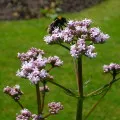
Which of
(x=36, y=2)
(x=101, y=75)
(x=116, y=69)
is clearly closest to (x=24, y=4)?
(x=36, y=2)

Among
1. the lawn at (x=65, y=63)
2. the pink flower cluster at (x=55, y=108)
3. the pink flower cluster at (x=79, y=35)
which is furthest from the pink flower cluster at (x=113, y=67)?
the lawn at (x=65, y=63)

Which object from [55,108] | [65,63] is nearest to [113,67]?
[55,108]

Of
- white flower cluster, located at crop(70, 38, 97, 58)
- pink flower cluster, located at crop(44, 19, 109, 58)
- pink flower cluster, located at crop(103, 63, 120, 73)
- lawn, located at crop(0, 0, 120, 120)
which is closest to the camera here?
white flower cluster, located at crop(70, 38, 97, 58)

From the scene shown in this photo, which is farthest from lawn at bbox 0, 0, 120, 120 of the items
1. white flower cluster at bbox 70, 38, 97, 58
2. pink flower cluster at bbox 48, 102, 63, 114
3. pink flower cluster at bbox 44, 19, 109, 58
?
white flower cluster at bbox 70, 38, 97, 58

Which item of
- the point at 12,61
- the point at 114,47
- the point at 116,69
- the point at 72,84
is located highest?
the point at 114,47

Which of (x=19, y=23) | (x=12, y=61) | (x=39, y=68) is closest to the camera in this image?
(x=39, y=68)

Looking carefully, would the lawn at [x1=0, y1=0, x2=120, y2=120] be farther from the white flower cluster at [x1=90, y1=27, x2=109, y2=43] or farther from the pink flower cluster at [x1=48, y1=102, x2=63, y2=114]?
the white flower cluster at [x1=90, y1=27, x2=109, y2=43]

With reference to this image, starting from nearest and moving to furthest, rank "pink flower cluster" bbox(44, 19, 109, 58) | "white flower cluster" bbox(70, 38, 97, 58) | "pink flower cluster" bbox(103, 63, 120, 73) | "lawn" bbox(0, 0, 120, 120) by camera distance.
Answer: "white flower cluster" bbox(70, 38, 97, 58) → "pink flower cluster" bbox(44, 19, 109, 58) → "pink flower cluster" bbox(103, 63, 120, 73) → "lawn" bbox(0, 0, 120, 120)

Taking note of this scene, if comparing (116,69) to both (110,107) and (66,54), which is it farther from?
(66,54)
